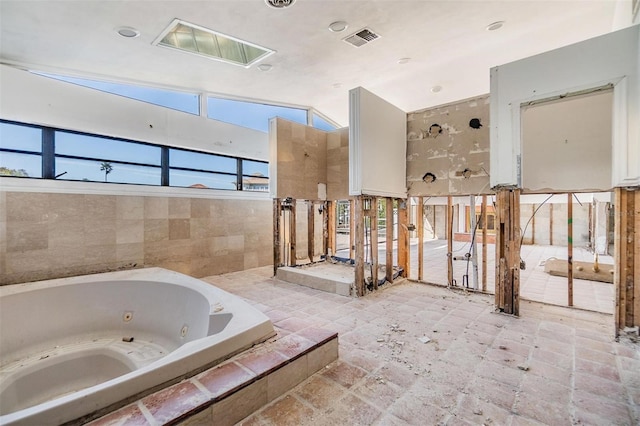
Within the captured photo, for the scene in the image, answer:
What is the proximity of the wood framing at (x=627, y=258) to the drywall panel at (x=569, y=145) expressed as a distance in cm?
43

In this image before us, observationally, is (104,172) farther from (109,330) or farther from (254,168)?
(254,168)

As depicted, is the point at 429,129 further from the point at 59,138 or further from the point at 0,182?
the point at 0,182

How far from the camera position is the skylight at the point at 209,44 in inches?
Answer: 116

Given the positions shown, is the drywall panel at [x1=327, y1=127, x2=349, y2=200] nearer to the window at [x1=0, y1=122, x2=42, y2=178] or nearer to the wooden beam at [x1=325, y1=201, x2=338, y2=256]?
the wooden beam at [x1=325, y1=201, x2=338, y2=256]

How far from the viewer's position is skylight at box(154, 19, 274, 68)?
294 cm

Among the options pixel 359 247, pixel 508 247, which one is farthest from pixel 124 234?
pixel 508 247

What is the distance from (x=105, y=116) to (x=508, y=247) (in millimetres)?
5246

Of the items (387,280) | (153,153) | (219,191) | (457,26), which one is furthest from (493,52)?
(153,153)

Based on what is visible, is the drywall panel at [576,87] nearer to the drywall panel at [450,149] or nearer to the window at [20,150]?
the drywall panel at [450,149]

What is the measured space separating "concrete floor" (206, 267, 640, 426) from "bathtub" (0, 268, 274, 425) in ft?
1.68

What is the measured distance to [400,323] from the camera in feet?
Answer: 9.06

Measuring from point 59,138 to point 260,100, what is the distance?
3059 millimetres

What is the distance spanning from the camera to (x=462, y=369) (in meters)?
1.96

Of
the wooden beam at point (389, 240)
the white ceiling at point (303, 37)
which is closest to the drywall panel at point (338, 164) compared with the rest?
the white ceiling at point (303, 37)
